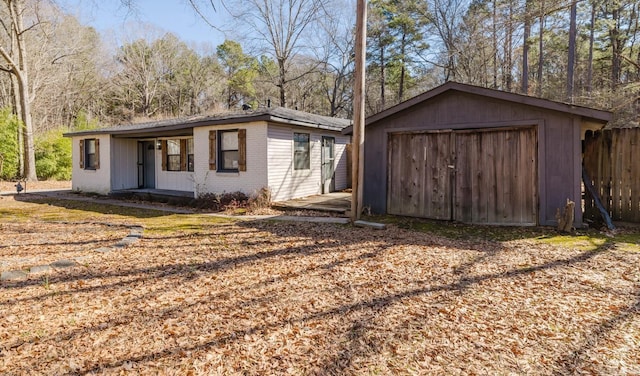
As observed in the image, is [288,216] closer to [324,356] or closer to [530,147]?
[530,147]

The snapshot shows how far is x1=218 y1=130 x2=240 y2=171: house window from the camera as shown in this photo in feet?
35.9

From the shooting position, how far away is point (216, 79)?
30.5 metres

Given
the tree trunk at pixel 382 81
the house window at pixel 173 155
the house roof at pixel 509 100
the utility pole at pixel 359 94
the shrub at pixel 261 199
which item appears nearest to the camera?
the house roof at pixel 509 100

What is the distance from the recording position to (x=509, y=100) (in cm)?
693

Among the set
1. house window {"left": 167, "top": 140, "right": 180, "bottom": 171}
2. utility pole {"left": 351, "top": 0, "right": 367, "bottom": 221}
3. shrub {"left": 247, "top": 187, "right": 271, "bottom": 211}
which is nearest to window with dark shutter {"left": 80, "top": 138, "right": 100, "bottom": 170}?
house window {"left": 167, "top": 140, "right": 180, "bottom": 171}

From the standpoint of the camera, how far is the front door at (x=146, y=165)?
14.5m

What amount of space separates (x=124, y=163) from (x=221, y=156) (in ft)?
17.4

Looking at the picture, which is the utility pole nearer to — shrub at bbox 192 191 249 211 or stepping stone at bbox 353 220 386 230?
stepping stone at bbox 353 220 386 230

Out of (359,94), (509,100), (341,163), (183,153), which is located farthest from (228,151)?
(509,100)

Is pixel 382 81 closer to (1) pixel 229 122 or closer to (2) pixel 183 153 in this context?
(2) pixel 183 153

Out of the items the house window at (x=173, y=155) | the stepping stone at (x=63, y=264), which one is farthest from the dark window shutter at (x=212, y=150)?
the stepping stone at (x=63, y=264)

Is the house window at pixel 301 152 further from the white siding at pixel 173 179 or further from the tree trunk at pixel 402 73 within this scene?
the tree trunk at pixel 402 73

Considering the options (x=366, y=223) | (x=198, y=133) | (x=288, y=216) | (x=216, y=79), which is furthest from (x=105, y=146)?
(x=216, y=79)

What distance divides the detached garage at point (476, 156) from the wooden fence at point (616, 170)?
0.43 m
